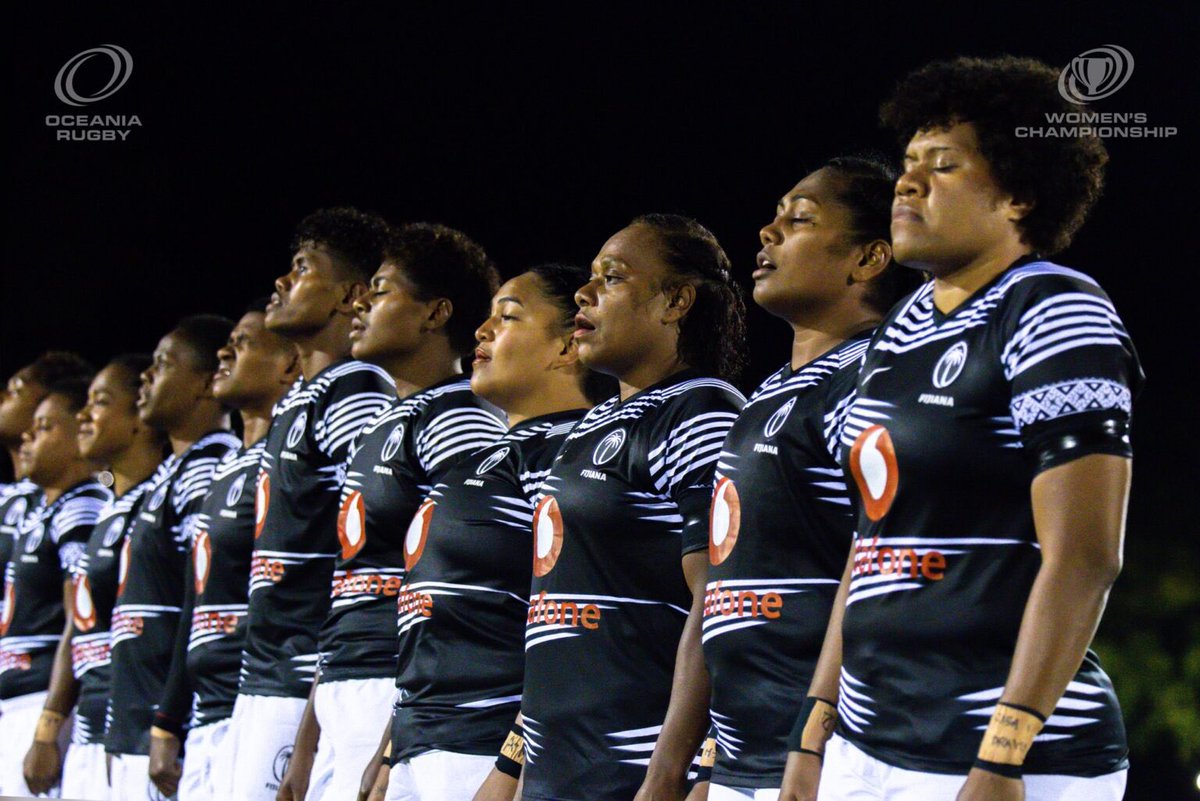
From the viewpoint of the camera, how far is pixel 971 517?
196 cm

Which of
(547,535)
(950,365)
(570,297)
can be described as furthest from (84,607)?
(950,365)

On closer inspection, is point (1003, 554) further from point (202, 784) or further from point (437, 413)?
point (202, 784)

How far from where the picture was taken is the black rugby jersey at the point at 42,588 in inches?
222

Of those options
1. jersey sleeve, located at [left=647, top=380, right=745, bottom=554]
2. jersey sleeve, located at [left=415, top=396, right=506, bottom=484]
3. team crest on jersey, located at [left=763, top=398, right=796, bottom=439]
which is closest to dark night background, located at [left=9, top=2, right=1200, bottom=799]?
jersey sleeve, located at [left=415, top=396, right=506, bottom=484]

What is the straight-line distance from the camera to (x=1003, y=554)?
1.93 metres

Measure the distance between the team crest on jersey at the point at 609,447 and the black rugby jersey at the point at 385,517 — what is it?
666 millimetres

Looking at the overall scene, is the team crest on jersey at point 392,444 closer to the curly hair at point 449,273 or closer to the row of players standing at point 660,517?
the row of players standing at point 660,517

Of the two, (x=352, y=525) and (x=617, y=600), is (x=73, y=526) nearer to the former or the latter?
(x=352, y=525)

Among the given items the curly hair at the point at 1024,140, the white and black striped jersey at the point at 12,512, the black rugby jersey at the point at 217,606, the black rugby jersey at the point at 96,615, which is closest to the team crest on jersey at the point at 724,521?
the curly hair at the point at 1024,140

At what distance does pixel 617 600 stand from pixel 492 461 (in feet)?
2.16

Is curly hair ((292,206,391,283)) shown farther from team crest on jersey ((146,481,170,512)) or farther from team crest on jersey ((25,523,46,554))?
team crest on jersey ((25,523,46,554))

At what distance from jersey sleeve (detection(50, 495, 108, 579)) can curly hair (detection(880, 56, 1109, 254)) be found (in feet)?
13.7

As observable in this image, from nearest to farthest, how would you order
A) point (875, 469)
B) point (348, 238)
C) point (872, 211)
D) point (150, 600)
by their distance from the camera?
point (875, 469)
point (872, 211)
point (348, 238)
point (150, 600)

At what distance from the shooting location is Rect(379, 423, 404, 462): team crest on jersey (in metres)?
3.62
